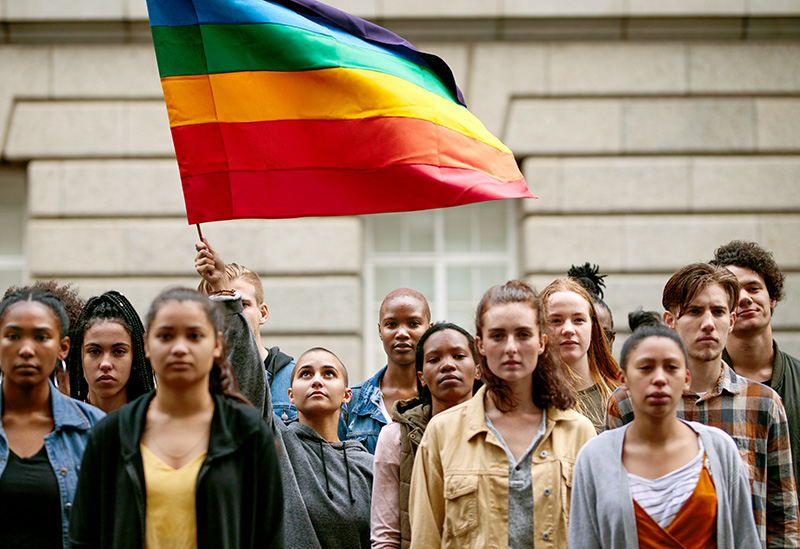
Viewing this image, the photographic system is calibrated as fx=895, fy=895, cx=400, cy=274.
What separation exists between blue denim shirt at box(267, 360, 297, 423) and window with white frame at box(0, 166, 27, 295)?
516cm

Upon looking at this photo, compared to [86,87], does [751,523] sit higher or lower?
lower

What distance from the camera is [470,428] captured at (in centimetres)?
390

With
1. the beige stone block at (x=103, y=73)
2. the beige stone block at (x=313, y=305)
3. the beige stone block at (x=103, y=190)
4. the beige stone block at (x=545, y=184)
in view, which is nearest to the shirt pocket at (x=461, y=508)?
the beige stone block at (x=313, y=305)

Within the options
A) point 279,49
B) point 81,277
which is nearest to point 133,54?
point 81,277

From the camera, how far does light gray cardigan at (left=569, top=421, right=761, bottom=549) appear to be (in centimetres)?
350

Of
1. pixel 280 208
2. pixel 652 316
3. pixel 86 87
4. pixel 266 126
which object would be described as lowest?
pixel 652 316

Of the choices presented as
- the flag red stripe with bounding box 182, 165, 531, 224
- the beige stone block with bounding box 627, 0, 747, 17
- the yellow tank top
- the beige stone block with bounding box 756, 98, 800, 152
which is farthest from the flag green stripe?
the beige stone block with bounding box 756, 98, 800, 152

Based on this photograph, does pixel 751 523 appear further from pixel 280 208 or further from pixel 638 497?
pixel 280 208

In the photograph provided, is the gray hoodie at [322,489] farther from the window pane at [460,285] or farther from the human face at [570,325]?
the window pane at [460,285]

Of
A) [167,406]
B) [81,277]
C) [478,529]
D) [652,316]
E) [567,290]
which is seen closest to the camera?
[167,406]

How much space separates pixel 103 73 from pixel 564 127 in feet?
15.7

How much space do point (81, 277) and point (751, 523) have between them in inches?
284

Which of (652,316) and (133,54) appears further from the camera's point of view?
(133,54)

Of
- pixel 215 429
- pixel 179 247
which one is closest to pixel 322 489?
pixel 215 429
